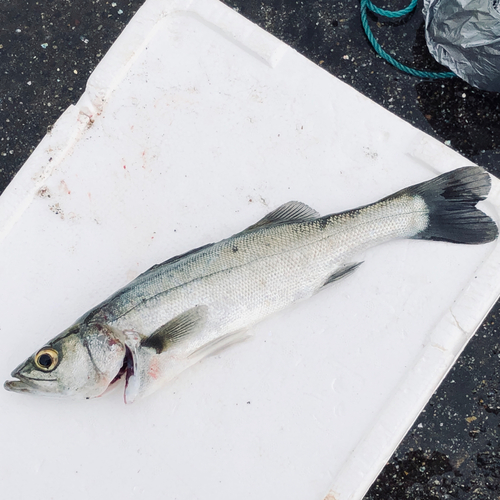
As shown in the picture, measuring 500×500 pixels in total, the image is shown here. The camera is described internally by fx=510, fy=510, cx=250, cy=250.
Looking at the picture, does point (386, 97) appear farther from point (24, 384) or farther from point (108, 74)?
point (24, 384)

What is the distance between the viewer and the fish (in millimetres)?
2098

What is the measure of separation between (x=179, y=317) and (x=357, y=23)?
7.09 ft

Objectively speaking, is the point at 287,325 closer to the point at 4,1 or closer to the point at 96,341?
the point at 96,341

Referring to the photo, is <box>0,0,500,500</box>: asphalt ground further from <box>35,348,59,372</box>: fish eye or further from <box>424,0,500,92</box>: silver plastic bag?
<box>35,348,59,372</box>: fish eye

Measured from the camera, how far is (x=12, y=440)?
234cm

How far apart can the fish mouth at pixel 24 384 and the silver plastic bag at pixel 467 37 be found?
254cm

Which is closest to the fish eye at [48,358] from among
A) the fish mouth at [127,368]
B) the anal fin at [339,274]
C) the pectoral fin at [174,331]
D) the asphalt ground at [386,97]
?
the fish mouth at [127,368]

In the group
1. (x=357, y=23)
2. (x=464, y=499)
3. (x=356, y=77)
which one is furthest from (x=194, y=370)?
(x=357, y=23)

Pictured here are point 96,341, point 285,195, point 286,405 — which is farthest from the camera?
point 285,195

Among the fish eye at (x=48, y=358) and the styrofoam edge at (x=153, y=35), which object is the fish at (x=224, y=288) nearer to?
the fish eye at (x=48, y=358)

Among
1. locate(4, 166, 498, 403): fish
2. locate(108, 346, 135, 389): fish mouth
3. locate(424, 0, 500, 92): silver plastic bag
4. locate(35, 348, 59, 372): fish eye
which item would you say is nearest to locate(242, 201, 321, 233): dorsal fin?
locate(4, 166, 498, 403): fish

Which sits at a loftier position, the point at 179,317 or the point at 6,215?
the point at 6,215

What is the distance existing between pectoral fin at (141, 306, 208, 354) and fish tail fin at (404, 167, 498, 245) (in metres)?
1.05

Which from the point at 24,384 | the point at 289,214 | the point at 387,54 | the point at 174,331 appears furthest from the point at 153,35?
the point at 24,384
